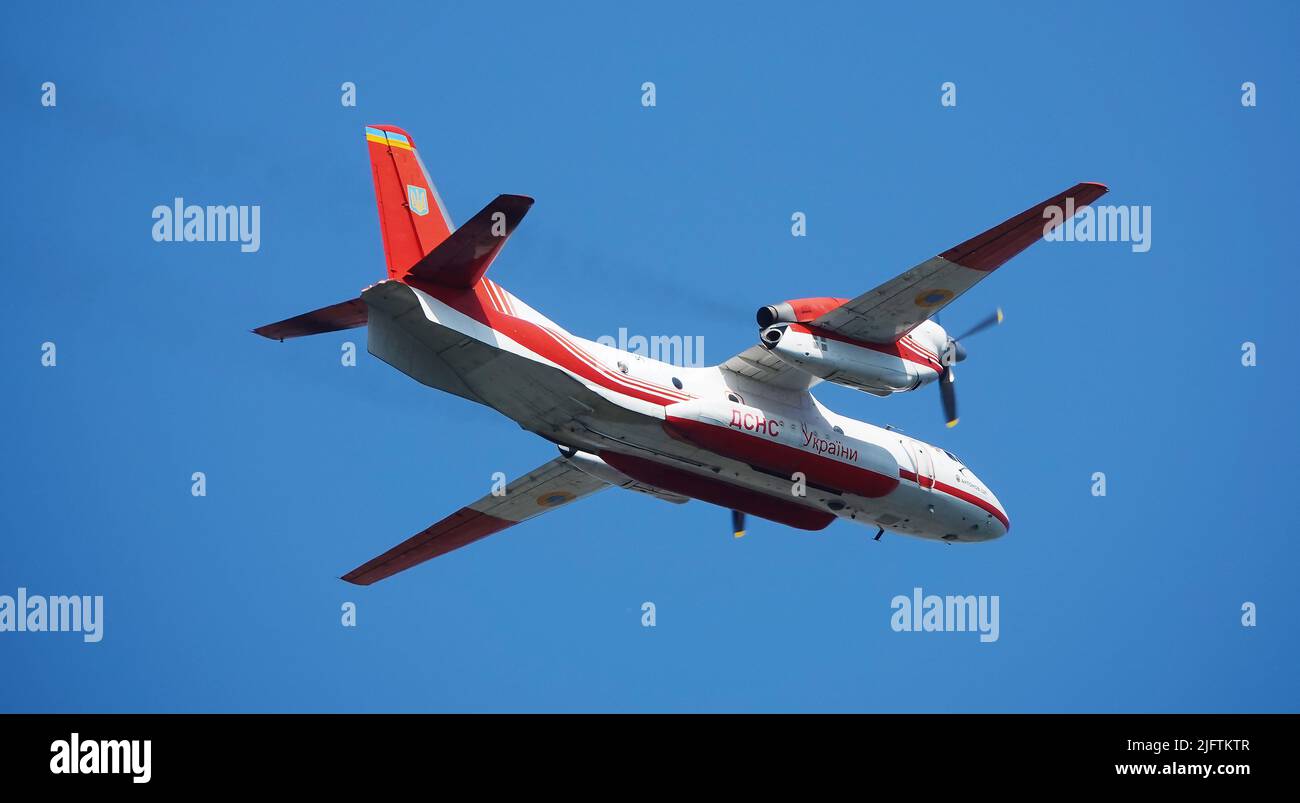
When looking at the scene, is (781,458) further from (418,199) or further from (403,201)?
(403,201)

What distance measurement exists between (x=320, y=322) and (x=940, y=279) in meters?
8.77

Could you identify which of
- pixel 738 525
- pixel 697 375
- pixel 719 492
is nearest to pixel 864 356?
pixel 697 375

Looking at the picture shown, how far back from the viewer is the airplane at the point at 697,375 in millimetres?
20766

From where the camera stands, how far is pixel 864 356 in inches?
927

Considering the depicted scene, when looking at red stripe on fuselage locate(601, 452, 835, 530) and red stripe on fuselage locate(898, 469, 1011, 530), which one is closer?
red stripe on fuselage locate(601, 452, 835, 530)

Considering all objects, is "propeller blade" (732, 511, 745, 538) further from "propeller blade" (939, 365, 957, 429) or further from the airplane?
"propeller blade" (939, 365, 957, 429)

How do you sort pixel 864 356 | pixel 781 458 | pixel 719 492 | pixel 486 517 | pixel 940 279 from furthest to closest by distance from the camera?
pixel 486 517
pixel 719 492
pixel 781 458
pixel 864 356
pixel 940 279

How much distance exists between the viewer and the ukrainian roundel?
72.1 ft

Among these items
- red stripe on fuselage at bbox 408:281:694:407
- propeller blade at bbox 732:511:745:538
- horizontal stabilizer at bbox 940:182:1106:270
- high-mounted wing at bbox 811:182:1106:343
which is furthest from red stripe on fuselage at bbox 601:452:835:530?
horizontal stabilizer at bbox 940:182:1106:270

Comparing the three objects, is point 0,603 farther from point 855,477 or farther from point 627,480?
point 855,477

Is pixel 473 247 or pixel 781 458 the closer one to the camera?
pixel 473 247

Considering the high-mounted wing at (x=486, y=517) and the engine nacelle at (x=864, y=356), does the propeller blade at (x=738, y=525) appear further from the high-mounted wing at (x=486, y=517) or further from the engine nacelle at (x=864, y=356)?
the engine nacelle at (x=864, y=356)

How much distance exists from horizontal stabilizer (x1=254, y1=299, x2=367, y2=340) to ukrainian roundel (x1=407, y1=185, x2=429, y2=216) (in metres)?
1.73

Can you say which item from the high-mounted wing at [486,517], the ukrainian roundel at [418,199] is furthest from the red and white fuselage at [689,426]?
the high-mounted wing at [486,517]
